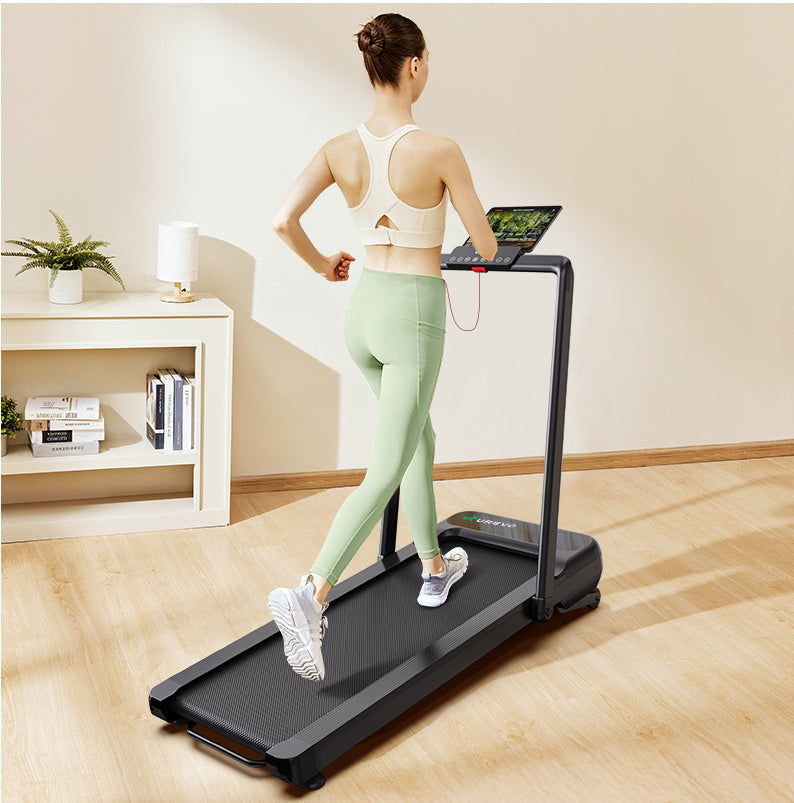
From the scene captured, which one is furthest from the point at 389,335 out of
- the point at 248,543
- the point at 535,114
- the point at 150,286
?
the point at 535,114

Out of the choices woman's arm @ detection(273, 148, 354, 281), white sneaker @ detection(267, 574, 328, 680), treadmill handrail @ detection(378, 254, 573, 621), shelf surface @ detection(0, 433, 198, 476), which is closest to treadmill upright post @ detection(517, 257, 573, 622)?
treadmill handrail @ detection(378, 254, 573, 621)

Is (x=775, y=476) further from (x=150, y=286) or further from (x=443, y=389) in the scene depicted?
(x=150, y=286)

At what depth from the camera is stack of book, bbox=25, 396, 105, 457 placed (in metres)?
3.26

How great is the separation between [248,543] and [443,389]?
1.15 m

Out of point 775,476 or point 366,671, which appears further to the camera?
point 775,476

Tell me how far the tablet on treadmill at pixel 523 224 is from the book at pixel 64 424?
1.48m

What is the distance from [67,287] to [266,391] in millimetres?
892

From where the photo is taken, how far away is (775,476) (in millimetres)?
4328

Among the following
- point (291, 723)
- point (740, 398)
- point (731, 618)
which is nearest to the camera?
point (291, 723)

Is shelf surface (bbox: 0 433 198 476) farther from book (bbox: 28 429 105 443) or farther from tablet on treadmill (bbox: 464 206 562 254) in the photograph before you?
tablet on treadmill (bbox: 464 206 562 254)

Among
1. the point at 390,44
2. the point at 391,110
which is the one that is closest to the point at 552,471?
the point at 391,110

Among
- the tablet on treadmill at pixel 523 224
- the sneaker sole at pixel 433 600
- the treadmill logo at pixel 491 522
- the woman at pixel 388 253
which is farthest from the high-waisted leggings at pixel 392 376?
the treadmill logo at pixel 491 522

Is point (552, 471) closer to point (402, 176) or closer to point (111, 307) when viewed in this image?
point (402, 176)

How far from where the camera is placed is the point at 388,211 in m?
2.29
